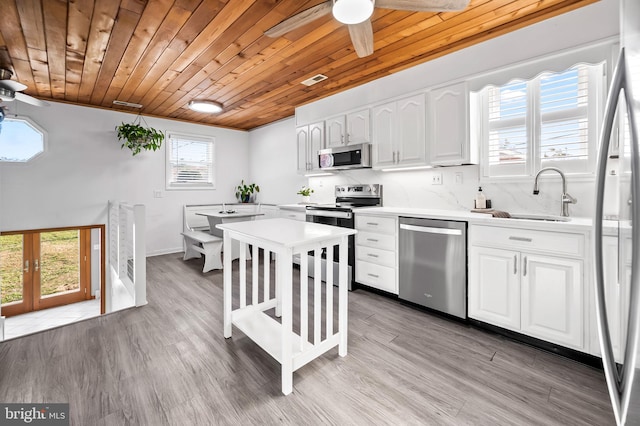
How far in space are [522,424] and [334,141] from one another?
3370 mm

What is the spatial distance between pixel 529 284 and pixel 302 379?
176 cm

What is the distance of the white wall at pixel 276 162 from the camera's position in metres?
5.23

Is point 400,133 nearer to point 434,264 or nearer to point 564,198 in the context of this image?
point 434,264

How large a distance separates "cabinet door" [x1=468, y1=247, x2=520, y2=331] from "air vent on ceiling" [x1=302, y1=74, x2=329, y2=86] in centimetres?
254

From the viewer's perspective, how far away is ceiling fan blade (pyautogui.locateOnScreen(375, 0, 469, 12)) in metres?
1.62

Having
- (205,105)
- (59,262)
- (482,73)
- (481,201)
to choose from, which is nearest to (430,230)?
(481,201)

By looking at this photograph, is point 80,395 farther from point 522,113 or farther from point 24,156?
point 24,156

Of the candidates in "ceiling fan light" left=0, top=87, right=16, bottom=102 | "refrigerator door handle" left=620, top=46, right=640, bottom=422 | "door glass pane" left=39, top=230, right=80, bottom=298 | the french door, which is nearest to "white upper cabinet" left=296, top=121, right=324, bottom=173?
"ceiling fan light" left=0, top=87, right=16, bottom=102

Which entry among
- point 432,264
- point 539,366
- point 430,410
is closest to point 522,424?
point 430,410

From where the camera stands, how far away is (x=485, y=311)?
230 centimetres

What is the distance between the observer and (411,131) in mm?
3082

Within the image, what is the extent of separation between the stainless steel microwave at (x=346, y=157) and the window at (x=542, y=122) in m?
1.25

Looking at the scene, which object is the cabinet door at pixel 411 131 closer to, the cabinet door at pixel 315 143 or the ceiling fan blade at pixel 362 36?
the ceiling fan blade at pixel 362 36

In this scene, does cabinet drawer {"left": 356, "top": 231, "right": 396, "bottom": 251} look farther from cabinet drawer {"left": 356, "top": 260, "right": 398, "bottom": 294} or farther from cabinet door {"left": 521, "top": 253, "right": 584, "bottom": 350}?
cabinet door {"left": 521, "top": 253, "right": 584, "bottom": 350}
